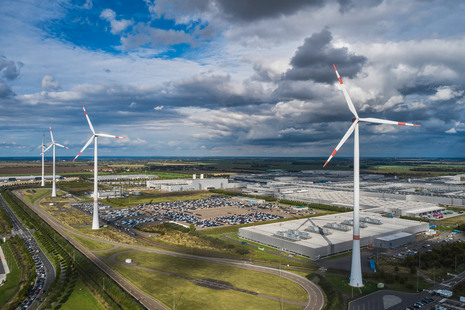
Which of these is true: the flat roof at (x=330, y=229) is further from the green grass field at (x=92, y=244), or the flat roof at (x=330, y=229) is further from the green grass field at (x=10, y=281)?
the green grass field at (x=10, y=281)

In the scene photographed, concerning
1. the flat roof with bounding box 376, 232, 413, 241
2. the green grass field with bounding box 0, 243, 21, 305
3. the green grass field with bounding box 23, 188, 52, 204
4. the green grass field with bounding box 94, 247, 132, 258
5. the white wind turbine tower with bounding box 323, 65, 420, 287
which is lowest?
the green grass field with bounding box 0, 243, 21, 305

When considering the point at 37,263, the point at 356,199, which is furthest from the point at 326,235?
the point at 37,263

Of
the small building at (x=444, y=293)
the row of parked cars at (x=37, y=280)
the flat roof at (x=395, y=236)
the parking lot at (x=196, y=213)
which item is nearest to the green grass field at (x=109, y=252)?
the row of parked cars at (x=37, y=280)

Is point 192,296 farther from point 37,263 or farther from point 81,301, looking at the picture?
point 37,263

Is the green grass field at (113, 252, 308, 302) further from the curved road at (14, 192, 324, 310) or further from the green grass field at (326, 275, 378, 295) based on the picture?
the green grass field at (326, 275, 378, 295)

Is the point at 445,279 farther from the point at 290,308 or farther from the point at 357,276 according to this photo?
the point at 290,308

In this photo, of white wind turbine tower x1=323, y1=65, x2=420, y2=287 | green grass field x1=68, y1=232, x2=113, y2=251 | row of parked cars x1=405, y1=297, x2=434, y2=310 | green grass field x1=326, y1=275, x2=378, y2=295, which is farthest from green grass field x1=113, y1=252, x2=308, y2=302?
row of parked cars x1=405, y1=297, x2=434, y2=310

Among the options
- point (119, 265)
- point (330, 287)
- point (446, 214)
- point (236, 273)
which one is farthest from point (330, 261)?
point (446, 214)
